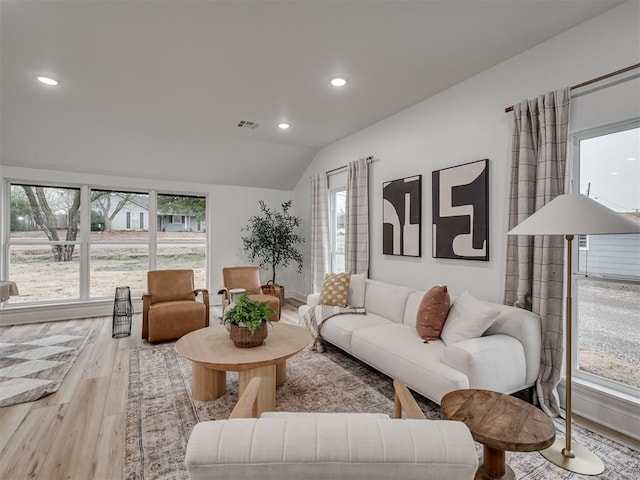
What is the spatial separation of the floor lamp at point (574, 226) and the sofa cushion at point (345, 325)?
1.63 metres

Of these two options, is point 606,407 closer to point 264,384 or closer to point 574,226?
point 574,226

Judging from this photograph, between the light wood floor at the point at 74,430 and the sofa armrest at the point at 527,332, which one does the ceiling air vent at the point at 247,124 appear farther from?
the sofa armrest at the point at 527,332

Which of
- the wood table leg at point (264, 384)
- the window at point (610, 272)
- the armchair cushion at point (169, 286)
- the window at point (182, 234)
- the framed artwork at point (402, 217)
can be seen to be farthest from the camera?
the window at point (182, 234)

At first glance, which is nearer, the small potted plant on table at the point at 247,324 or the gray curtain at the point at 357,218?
the small potted plant on table at the point at 247,324

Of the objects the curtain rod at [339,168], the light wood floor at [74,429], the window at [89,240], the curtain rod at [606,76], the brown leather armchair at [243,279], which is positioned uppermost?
the curtain rod at [606,76]

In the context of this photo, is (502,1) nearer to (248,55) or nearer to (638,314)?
(248,55)

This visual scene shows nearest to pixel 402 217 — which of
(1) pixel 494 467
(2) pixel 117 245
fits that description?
(1) pixel 494 467

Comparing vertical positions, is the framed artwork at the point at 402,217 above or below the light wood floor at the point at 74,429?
above

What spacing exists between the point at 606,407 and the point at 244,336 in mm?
2588

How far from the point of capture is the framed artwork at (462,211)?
3.00 metres

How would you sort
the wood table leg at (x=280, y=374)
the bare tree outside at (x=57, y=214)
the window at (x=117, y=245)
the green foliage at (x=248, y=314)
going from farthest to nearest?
the window at (x=117, y=245) → the bare tree outside at (x=57, y=214) → the wood table leg at (x=280, y=374) → the green foliage at (x=248, y=314)

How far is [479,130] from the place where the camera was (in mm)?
3080

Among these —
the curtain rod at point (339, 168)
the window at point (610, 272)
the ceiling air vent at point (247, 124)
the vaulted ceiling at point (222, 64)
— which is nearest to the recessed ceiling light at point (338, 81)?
the vaulted ceiling at point (222, 64)

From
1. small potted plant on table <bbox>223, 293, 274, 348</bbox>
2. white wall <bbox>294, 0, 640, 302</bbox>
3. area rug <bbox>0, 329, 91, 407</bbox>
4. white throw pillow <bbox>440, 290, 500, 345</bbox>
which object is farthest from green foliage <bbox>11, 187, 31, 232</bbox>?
white throw pillow <bbox>440, 290, 500, 345</bbox>
